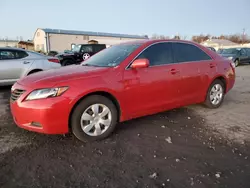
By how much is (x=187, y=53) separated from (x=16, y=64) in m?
4.97

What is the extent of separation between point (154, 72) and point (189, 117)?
1.34 m

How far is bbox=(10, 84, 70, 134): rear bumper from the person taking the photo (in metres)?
2.53

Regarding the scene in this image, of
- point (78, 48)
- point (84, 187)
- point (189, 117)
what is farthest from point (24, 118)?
point (78, 48)

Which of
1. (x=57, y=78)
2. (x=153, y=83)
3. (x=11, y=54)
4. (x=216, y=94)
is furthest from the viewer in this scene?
(x=11, y=54)

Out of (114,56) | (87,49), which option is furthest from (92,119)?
(87,49)

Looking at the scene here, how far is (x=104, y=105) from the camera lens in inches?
113

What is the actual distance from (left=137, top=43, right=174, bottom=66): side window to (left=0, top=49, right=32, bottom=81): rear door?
4.35 metres

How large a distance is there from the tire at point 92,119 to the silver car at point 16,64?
4156 millimetres

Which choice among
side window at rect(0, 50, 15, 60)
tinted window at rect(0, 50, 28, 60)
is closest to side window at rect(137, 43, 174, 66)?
tinted window at rect(0, 50, 28, 60)

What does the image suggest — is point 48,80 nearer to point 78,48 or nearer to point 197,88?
point 197,88

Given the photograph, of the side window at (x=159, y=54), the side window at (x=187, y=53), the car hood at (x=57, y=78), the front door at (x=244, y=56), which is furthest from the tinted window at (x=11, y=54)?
the front door at (x=244, y=56)

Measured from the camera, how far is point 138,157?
2490 millimetres

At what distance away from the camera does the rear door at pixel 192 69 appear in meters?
3.69

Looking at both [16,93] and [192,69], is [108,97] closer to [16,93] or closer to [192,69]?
[16,93]
